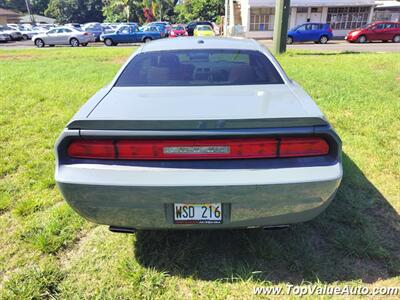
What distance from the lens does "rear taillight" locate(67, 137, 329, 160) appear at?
2061mm

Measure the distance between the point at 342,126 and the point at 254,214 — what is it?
3634mm

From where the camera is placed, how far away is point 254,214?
2.11 m

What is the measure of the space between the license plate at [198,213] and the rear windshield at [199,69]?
128cm

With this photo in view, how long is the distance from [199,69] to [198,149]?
1443 millimetres

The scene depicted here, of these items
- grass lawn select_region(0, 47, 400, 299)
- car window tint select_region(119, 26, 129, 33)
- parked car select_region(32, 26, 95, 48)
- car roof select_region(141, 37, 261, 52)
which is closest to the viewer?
grass lawn select_region(0, 47, 400, 299)

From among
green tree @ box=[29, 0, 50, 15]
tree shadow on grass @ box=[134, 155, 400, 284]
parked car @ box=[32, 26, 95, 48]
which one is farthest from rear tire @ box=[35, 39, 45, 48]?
green tree @ box=[29, 0, 50, 15]

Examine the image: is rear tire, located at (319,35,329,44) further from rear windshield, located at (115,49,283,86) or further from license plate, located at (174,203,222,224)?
license plate, located at (174,203,222,224)

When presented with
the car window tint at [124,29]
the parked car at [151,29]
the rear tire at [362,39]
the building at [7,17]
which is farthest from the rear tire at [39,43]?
the building at [7,17]

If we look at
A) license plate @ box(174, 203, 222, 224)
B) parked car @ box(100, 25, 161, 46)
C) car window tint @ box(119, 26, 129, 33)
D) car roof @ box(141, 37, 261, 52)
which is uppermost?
car roof @ box(141, 37, 261, 52)

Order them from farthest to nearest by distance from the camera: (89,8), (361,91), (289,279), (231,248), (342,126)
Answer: (89,8), (361,91), (342,126), (231,248), (289,279)

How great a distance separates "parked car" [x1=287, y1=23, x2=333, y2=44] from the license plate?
23.4 metres

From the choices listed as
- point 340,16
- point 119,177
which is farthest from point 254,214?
point 340,16

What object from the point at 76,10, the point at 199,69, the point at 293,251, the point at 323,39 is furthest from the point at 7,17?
the point at 293,251

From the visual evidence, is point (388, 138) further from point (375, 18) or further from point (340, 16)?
point (375, 18)
